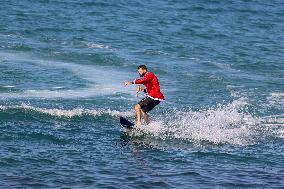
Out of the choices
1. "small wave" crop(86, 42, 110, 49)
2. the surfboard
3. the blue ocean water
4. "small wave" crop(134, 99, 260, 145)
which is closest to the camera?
the blue ocean water

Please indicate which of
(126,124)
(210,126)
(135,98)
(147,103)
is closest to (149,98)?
(147,103)

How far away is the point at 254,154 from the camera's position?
1952 centimetres

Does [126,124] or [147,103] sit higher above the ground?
[147,103]

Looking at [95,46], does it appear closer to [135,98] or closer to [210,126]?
[135,98]

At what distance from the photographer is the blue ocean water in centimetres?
1772

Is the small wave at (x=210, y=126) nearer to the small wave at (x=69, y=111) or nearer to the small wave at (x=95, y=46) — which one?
the small wave at (x=69, y=111)

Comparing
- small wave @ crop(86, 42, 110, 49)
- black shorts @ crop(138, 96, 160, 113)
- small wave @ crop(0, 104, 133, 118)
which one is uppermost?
small wave @ crop(86, 42, 110, 49)

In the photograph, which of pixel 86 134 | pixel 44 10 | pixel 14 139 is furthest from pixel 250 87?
pixel 44 10

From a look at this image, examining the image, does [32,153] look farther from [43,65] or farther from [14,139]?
[43,65]

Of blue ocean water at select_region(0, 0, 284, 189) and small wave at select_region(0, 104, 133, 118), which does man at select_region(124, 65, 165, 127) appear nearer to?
blue ocean water at select_region(0, 0, 284, 189)

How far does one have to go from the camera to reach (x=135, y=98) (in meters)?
26.5

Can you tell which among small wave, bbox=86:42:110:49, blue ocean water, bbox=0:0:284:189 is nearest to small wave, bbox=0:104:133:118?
blue ocean water, bbox=0:0:284:189

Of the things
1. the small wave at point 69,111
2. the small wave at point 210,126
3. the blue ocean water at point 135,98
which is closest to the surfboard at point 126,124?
the blue ocean water at point 135,98

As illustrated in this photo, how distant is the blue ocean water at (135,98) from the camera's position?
1772 cm
